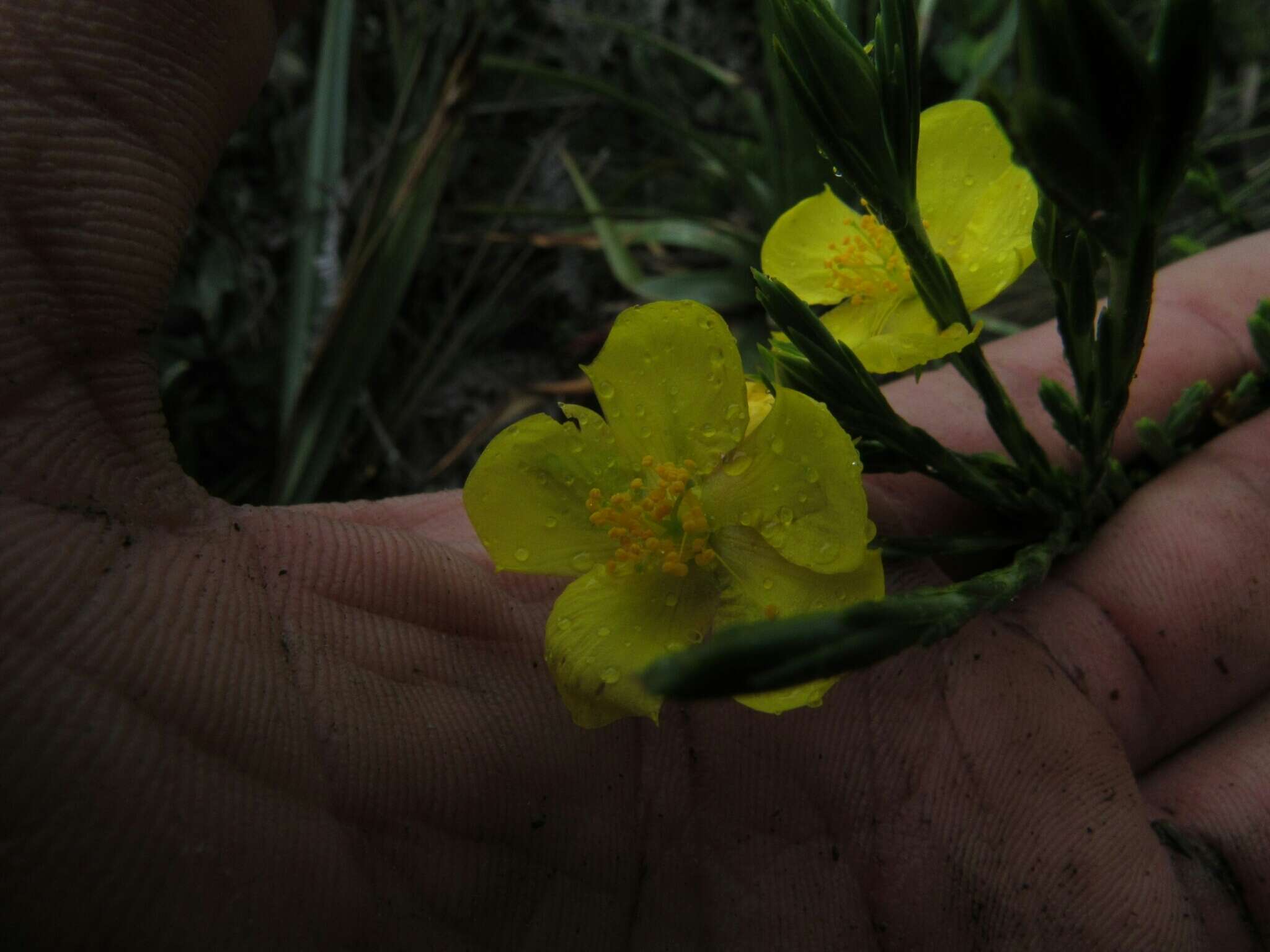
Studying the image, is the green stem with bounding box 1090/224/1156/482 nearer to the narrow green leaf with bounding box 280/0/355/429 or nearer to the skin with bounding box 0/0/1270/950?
the skin with bounding box 0/0/1270/950

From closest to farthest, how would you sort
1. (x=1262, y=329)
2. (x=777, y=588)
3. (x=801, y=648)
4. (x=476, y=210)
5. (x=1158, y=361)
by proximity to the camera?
(x=801, y=648), (x=777, y=588), (x=1262, y=329), (x=1158, y=361), (x=476, y=210)

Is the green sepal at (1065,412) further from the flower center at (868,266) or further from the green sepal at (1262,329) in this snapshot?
the green sepal at (1262,329)

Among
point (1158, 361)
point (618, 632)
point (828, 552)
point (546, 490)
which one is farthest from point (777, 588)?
point (1158, 361)

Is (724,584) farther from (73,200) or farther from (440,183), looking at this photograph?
(440,183)

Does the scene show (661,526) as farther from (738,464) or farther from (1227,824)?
(1227,824)

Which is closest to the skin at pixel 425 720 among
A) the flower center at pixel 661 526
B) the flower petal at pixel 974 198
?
the flower center at pixel 661 526

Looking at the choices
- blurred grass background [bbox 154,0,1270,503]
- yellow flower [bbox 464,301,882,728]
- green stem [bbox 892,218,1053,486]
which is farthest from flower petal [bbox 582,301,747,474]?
blurred grass background [bbox 154,0,1270,503]
